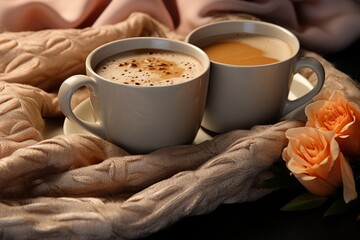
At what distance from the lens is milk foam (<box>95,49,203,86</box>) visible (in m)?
0.71

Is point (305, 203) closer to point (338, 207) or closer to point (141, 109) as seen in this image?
point (338, 207)

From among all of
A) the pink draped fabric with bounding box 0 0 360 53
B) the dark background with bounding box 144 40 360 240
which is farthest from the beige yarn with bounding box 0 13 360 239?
the pink draped fabric with bounding box 0 0 360 53

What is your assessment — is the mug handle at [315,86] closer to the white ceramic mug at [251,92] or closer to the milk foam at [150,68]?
the white ceramic mug at [251,92]

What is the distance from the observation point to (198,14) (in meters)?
0.98

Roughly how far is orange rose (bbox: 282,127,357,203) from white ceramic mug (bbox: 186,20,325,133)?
0.08 meters

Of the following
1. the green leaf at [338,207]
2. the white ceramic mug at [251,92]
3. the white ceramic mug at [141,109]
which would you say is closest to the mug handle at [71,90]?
the white ceramic mug at [141,109]

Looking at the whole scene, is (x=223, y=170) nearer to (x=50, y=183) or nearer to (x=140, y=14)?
(x=50, y=183)

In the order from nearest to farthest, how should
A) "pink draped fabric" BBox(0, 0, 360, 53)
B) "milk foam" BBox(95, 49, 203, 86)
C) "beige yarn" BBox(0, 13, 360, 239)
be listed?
"beige yarn" BBox(0, 13, 360, 239)
"milk foam" BBox(95, 49, 203, 86)
"pink draped fabric" BBox(0, 0, 360, 53)

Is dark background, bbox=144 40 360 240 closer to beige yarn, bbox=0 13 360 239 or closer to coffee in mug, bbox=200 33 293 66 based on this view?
beige yarn, bbox=0 13 360 239

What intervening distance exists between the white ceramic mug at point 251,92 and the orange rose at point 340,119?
56 millimetres

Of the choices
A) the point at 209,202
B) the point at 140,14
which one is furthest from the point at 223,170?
the point at 140,14

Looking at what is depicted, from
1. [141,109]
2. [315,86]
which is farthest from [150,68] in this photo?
[315,86]

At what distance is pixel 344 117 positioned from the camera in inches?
27.2

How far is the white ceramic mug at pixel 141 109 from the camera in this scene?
0.68 m
